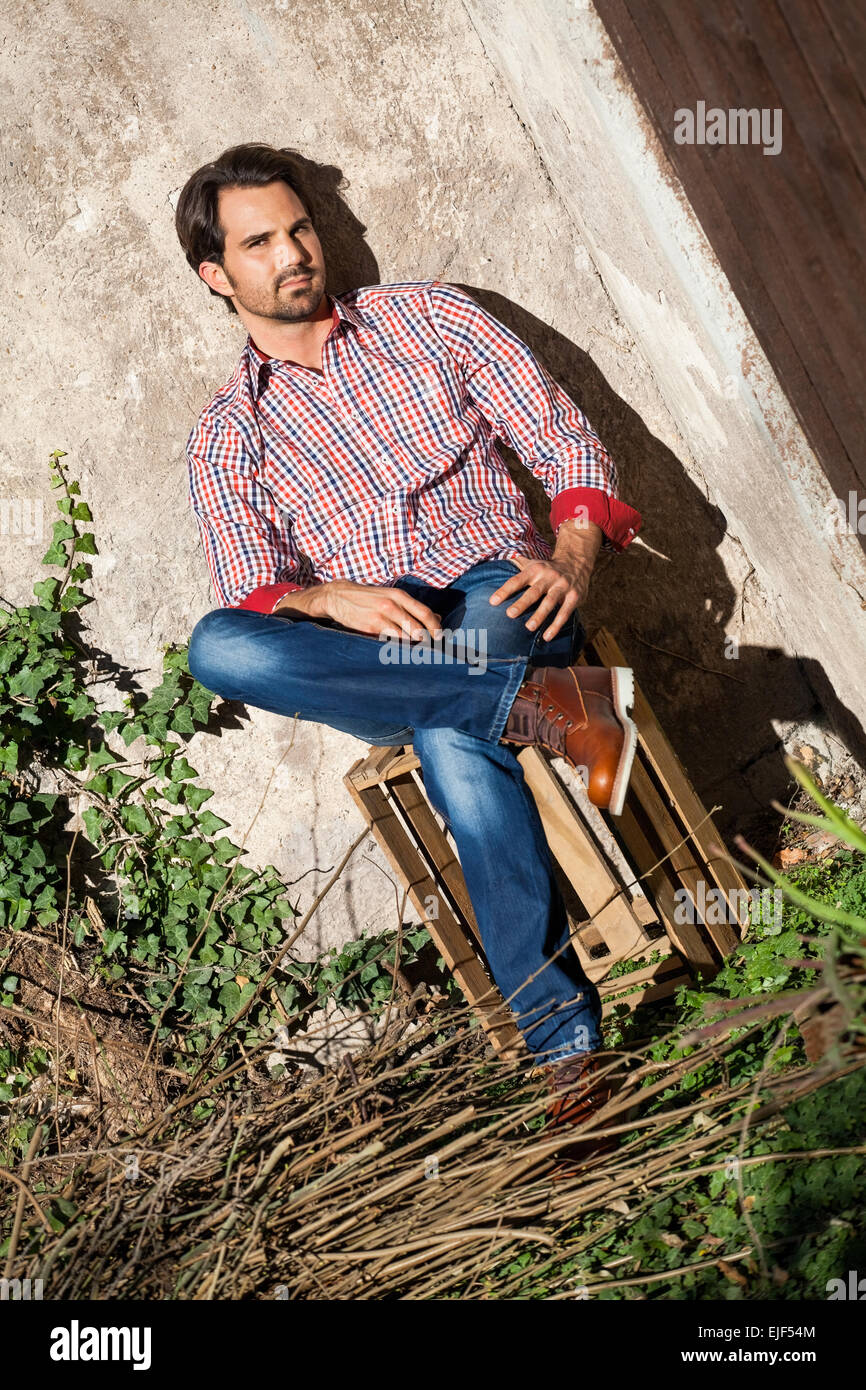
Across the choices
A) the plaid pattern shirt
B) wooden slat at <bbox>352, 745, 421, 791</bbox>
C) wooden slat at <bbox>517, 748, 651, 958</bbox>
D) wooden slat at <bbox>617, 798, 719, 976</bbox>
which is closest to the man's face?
the plaid pattern shirt

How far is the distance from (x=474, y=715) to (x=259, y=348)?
4.36ft

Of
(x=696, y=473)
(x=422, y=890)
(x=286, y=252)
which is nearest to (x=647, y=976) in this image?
(x=422, y=890)

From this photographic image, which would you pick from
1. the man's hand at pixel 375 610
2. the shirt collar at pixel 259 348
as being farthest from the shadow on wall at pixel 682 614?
the man's hand at pixel 375 610

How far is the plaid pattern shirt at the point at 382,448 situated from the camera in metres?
3.02

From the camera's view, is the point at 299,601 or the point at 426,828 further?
the point at 426,828

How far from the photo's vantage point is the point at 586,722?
2.40m

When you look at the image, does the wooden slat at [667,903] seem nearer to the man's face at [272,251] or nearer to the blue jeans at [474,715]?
the blue jeans at [474,715]

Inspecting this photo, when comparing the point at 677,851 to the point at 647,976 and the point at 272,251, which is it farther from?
the point at 272,251

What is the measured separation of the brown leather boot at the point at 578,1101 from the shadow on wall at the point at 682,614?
4.21ft

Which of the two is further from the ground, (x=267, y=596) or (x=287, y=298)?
(x=287, y=298)

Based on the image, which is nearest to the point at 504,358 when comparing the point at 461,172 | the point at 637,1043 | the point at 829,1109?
the point at 461,172

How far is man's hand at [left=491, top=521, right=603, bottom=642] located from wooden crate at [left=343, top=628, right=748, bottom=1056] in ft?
0.80

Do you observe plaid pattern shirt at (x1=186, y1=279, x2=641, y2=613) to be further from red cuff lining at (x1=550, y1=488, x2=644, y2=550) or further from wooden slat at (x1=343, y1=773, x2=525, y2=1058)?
wooden slat at (x1=343, y1=773, x2=525, y2=1058)

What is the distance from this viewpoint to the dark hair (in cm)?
299
